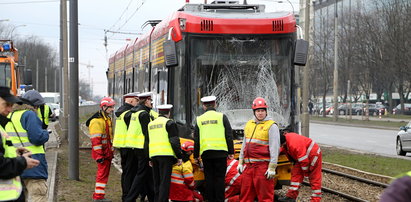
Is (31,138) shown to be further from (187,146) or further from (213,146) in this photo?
(187,146)

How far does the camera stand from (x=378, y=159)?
21062mm

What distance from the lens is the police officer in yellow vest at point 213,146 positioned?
404 inches

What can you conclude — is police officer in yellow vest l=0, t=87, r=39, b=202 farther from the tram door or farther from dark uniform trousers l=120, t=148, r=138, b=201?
the tram door

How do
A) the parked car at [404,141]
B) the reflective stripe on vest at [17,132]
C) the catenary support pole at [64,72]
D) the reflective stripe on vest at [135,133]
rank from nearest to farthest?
the reflective stripe on vest at [17,132] < the reflective stripe on vest at [135,133] < the parked car at [404,141] < the catenary support pole at [64,72]

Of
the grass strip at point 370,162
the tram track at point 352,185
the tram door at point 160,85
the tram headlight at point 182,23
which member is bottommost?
the grass strip at point 370,162

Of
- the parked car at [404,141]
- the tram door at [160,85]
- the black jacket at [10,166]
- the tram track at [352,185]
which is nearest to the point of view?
the black jacket at [10,166]

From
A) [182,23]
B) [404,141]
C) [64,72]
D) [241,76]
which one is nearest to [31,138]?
[182,23]

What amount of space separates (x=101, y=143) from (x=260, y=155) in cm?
280

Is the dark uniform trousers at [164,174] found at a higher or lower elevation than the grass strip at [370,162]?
higher

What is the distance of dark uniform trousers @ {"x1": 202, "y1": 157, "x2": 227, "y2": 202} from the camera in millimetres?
10391

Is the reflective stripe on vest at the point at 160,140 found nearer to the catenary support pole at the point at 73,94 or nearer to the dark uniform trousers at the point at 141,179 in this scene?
the dark uniform trousers at the point at 141,179

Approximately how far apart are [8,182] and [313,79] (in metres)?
66.7

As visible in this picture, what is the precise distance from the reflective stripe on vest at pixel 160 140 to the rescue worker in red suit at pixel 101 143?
1.64 metres

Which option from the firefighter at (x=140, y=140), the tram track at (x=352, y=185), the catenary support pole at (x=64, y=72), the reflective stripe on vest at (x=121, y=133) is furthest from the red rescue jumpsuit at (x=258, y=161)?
the catenary support pole at (x=64, y=72)
